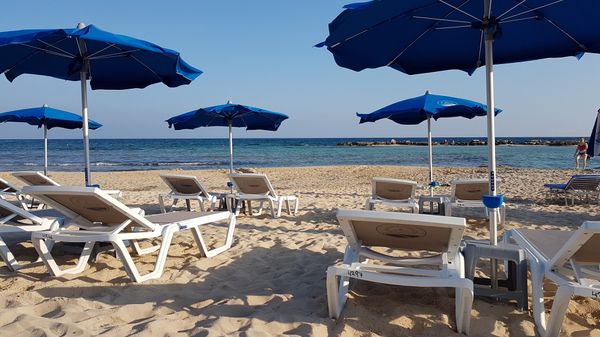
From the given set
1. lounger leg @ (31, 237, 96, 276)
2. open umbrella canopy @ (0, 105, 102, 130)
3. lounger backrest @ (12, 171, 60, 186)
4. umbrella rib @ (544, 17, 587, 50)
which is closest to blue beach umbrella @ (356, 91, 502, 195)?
umbrella rib @ (544, 17, 587, 50)

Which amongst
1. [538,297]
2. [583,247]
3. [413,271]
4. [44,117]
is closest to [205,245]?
[413,271]

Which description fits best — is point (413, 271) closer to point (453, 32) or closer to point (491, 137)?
point (491, 137)

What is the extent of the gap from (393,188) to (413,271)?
3.81 m

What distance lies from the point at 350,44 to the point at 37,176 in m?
5.46

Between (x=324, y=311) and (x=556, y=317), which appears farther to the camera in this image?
(x=324, y=311)

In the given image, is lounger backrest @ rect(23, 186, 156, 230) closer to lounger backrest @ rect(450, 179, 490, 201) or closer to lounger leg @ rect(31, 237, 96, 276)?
lounger leg @ rect(31, 237, 96, 276)

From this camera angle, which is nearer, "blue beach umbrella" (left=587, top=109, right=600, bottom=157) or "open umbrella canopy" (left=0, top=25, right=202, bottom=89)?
"open umbrella canopy" (left=0, top=25, right=202, bottom=89)

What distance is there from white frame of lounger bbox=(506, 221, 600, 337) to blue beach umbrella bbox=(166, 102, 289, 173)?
595 centimetres

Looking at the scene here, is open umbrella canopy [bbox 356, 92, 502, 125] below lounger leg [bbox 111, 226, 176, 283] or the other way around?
the other way around

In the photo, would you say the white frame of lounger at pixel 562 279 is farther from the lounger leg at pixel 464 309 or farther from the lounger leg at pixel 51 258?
the lounger leg at pixel 51 258

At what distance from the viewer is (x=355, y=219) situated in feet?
8.30

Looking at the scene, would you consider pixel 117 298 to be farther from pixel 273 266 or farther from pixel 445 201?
pixel 445 201

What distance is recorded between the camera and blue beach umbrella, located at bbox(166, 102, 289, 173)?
787 cm

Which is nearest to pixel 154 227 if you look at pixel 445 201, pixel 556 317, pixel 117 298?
pixel 117 298
